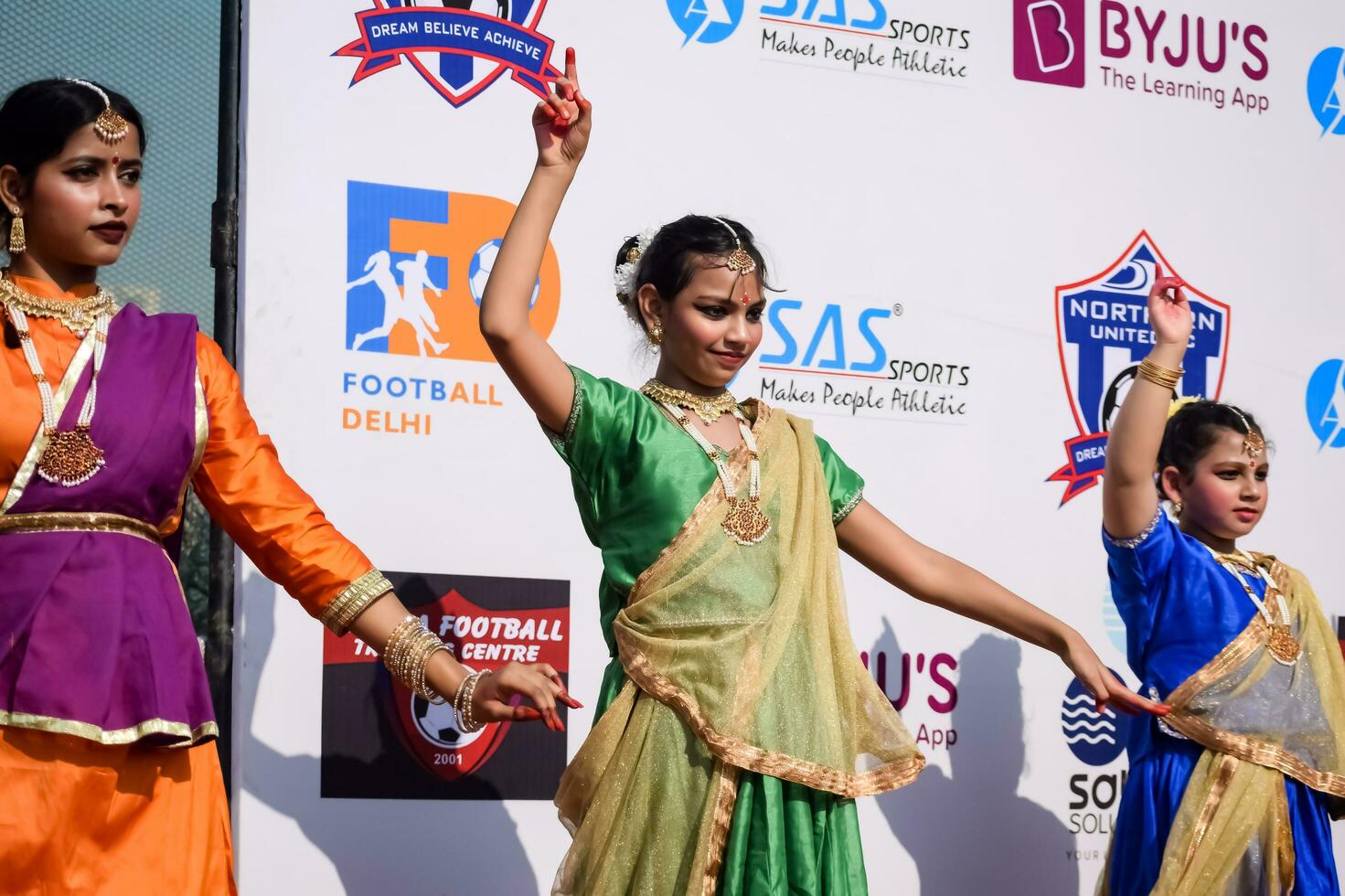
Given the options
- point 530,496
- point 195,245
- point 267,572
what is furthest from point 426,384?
point 267,572

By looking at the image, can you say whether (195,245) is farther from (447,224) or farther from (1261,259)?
(1261,259)

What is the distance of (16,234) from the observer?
2355 mm

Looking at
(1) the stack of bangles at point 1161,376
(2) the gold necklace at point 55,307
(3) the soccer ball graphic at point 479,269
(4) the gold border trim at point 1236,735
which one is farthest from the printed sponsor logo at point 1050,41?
(2) the gold necklace at point 55,307

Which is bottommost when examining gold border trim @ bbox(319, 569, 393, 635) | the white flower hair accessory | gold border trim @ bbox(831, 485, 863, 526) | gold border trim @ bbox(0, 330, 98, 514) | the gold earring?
gold border trim @ bbox(319, 569, 393, 635)

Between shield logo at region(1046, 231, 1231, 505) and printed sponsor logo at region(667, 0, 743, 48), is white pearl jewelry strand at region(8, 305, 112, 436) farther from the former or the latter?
shield logo at region(1046, 231, 1231, 505)

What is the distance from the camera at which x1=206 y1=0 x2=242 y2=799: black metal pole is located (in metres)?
3.45

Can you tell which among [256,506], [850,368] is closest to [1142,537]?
[850,368]

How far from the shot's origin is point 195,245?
3598mm

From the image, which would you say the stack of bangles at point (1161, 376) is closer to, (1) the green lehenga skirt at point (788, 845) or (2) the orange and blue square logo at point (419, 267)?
(1) the green lehenga skirt at point (788, 845)

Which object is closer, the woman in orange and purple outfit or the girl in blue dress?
the woman in orange and purple outfit

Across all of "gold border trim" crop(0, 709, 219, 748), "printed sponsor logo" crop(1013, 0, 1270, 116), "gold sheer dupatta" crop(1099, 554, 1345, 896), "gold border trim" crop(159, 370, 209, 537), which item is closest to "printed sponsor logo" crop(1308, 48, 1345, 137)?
"printed sponsor logo" crop(1013, 0, 1270, 116)

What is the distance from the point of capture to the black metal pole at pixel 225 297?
3.45 metres

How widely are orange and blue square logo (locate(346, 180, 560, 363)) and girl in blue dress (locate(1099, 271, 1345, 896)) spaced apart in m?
1.31

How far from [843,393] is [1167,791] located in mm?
1203
